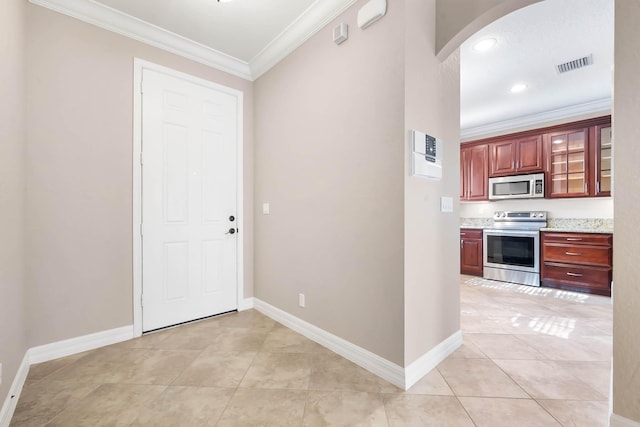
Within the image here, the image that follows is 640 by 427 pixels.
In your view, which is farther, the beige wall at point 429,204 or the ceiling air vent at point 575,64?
the ceiling air vent at point 575,64

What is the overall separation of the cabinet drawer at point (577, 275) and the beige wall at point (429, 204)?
2.93m

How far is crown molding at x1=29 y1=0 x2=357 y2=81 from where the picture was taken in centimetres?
219

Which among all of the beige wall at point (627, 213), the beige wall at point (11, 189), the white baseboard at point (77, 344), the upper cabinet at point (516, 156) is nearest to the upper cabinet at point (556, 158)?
the upper cabinet at point (516, 156)

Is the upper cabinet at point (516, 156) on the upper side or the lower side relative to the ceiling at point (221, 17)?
lower

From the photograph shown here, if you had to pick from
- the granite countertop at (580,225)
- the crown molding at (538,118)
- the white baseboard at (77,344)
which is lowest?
the white baseboard at (77,344)

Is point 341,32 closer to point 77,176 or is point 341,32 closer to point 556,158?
point 77,176

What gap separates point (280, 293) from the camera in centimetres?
284

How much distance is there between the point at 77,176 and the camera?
2.22m

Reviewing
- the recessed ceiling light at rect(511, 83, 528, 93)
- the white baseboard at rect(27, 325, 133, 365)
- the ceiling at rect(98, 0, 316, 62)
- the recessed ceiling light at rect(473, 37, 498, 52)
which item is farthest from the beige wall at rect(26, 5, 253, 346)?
the recessed ceiling light at rect(511, 83, 528, 93)

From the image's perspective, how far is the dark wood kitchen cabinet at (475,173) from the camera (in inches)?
197

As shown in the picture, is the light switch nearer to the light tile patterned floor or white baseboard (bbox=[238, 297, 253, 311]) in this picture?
the light tile patterned floor

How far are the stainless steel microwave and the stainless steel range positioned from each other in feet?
1.14

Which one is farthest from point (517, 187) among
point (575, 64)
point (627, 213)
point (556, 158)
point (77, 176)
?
point (77, 176)

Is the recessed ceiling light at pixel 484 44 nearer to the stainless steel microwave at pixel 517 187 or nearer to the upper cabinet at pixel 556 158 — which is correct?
the upper cabinet at pixel 556 158
